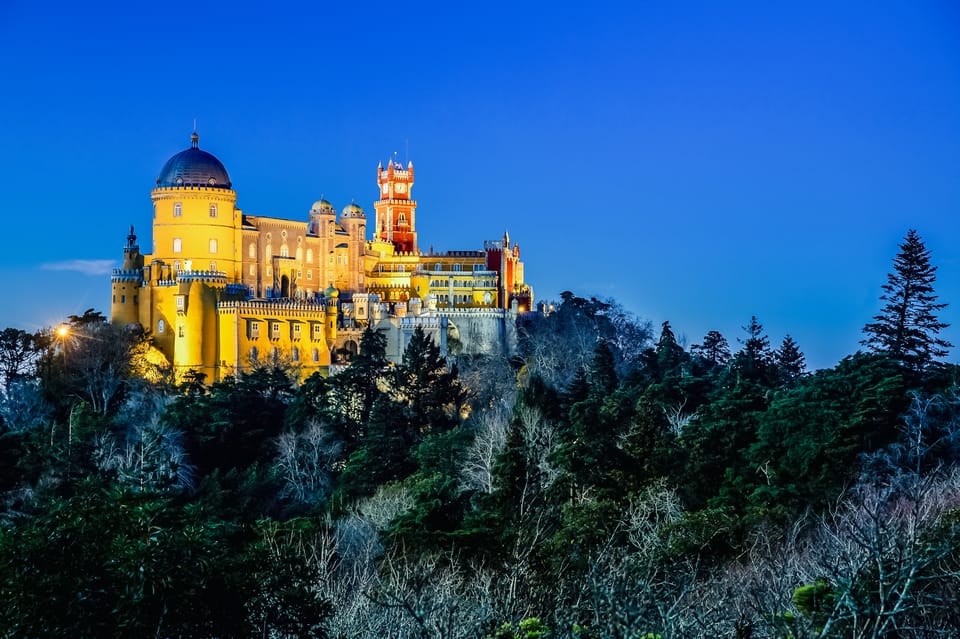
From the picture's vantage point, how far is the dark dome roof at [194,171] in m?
71.7

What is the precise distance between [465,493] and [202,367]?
35.9m

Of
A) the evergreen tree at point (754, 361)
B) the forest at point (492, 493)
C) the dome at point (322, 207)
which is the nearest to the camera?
the forest at point (492, 493)

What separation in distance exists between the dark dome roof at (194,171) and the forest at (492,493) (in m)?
8.92

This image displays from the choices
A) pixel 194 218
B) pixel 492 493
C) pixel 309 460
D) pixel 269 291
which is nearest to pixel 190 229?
pixel 194 218

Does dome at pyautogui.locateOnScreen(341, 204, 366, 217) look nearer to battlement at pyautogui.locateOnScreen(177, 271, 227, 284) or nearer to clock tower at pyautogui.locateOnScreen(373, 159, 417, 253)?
clock tower at pyautogui.locateOnScreen(373, 159, 417, 253)

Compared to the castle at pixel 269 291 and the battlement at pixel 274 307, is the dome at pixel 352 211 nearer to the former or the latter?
the castle at pixel 269 291

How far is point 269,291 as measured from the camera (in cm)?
7431

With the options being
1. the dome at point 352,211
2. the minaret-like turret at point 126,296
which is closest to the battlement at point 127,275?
the minaret-like turret at point 126,296

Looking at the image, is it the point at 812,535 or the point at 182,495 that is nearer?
the point at 812,535

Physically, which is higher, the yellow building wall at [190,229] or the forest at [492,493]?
the yellow building wall at [190,229]

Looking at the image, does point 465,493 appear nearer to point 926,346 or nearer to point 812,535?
point 812,535

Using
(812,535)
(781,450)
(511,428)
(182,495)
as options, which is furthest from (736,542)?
(182,495)

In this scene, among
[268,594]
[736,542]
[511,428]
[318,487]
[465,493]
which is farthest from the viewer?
[318,487]

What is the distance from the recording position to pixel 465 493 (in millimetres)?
35062
